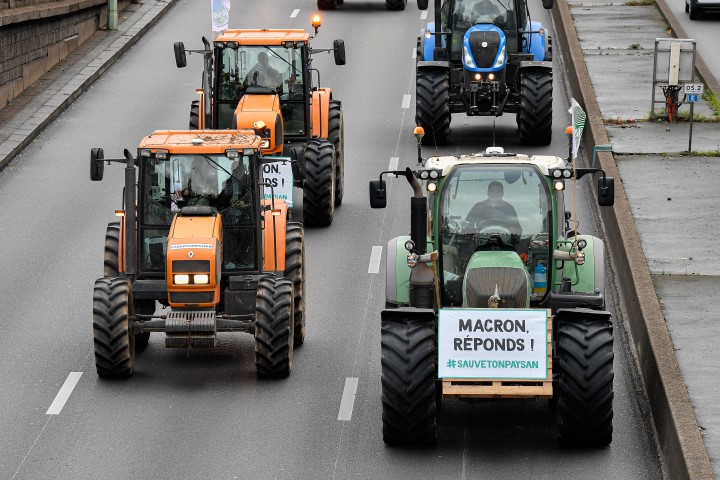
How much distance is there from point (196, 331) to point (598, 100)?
15513 mm

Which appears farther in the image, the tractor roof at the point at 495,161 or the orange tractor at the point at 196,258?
the orange tractor at the point at 196,258

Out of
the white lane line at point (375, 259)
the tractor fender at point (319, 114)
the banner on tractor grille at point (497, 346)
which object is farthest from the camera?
the tractor fender at point (319, 114)

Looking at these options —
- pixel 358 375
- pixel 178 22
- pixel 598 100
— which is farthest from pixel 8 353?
pixel 178 22

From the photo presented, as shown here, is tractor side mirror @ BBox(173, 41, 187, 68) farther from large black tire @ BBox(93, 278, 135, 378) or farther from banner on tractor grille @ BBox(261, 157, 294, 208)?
large black tire @ BBox(93, 278, 135, 378)

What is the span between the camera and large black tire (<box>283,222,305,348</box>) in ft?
61.6

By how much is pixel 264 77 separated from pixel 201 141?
22.7 feet

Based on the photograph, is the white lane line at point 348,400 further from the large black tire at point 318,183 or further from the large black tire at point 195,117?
the large black tire at point 195,117

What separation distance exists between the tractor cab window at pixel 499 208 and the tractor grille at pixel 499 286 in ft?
2.02

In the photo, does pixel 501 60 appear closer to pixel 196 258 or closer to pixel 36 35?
pixel 36 35

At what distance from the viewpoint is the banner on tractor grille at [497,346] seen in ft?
49.6

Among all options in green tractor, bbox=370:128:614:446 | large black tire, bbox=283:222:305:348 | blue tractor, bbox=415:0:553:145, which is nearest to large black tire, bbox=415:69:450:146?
blue tractor, bbox=415:0:553:145

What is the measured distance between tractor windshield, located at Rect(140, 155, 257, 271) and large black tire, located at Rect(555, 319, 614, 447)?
4329 millimetres

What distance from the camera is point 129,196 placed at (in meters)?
18.2

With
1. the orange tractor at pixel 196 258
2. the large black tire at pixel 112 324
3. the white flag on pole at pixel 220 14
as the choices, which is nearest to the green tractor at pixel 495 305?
the orange tractor at pixel 196 258
